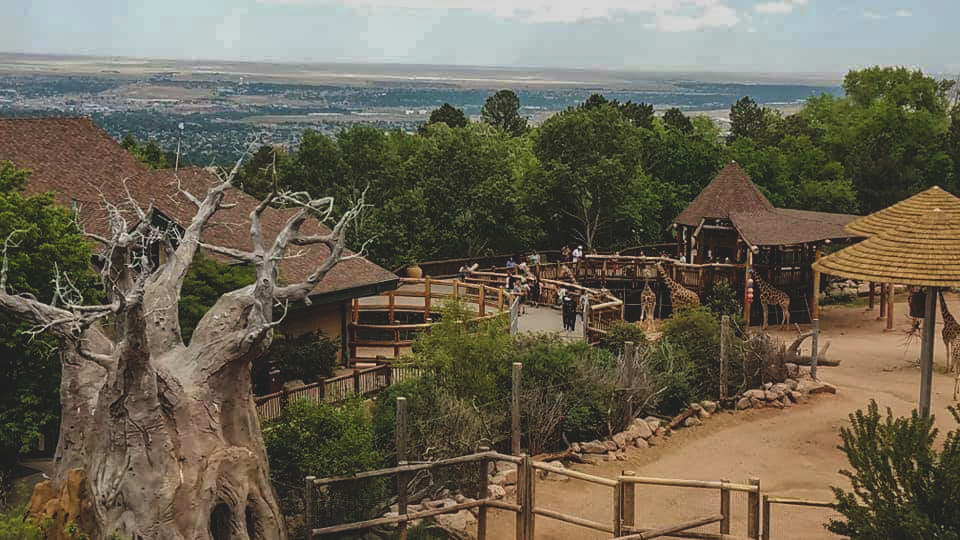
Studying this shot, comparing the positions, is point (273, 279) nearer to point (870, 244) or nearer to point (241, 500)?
point (241, 500)

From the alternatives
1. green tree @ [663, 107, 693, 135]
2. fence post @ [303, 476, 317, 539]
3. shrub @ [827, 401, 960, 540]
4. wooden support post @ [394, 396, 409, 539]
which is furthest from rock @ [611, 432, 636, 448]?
green tree @ [663, 107, 693, 135]

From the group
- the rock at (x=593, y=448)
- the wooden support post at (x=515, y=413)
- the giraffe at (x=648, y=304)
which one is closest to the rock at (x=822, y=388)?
the rock at (x=593, y=448)

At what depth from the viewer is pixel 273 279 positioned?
16000mm

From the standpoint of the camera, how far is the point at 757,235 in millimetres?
37031

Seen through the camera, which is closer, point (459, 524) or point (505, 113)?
point (459, 524)

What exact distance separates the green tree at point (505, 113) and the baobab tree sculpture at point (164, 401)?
7903cm

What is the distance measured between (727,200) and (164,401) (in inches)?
1203

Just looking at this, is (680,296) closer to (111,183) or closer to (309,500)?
(111,183)

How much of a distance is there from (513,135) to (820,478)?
237ft

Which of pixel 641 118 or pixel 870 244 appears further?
pixel 641 118

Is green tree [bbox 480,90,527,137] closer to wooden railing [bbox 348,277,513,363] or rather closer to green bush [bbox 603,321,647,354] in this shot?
wooden railing [bbox 348,277,513,363]

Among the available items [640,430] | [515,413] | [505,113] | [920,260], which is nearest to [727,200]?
[640,430]

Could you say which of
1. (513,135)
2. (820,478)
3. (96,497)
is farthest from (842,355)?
(513,135)

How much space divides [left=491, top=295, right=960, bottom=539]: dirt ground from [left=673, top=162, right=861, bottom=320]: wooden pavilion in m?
6.11
